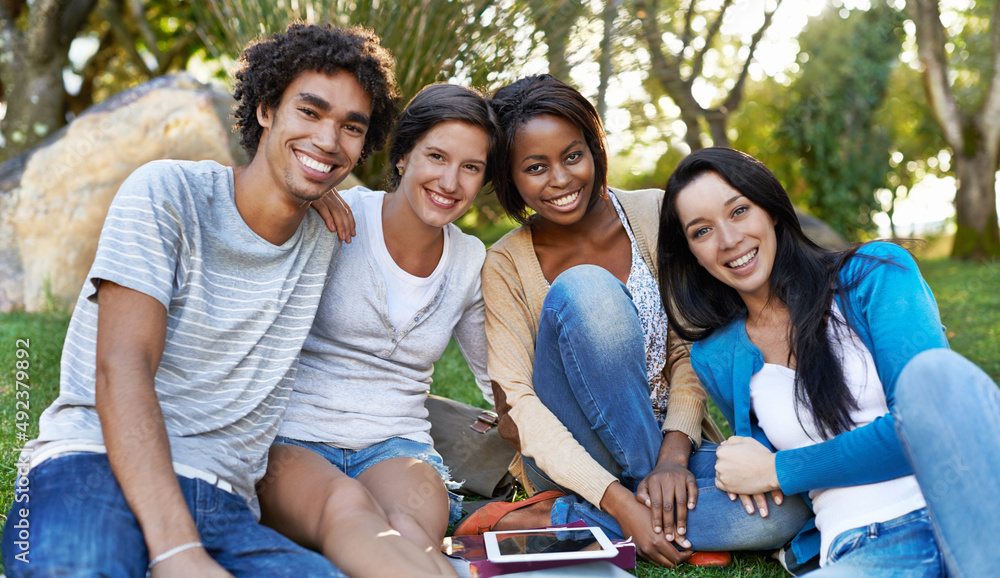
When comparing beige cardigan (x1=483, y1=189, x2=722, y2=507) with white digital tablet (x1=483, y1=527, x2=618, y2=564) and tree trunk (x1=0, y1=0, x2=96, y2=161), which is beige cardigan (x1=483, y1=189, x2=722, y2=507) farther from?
tree trunk (x1=0, y1=0, x2=96, y2=161)

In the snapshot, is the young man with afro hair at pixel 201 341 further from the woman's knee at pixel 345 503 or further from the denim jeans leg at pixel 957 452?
the denim jeans leg at pixel 957 452

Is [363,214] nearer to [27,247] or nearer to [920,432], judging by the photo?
[920,432]

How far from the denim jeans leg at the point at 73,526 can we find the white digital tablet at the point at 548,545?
2.96ft

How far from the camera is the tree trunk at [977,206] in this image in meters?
10.3

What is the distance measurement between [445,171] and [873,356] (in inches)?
56.5

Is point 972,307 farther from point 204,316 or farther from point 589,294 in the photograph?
point 204,316

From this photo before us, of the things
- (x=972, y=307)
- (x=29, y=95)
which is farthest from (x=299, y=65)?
(x=29, y=95)

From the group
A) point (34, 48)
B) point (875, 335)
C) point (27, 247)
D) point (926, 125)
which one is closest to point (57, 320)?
point (27, 247)

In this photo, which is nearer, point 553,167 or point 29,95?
point 553,167

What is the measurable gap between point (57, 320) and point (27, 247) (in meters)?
0.76

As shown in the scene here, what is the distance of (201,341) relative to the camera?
2117mm

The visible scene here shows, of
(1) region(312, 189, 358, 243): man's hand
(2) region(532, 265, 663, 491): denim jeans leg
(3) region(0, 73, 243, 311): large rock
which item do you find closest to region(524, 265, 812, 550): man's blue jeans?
(2) region(532, 265, 663, 491): denim jeans leg

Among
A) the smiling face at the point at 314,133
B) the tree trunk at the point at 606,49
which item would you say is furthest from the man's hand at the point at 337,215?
the tree trunk at the point at 606,49

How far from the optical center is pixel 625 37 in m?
5.45
